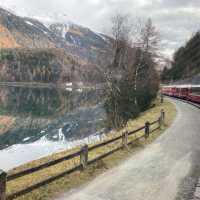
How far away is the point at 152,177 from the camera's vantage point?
12641 mm

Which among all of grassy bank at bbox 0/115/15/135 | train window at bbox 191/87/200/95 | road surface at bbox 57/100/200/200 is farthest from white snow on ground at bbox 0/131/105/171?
train window at bbox 191/87/200/95

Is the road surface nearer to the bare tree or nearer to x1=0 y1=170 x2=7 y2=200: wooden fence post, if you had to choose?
x1=0 y1=170 x2=7 y2=200: wooden fence post

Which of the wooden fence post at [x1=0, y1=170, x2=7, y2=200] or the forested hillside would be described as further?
the forested hillside

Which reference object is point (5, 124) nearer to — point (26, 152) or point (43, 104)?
point (26, 152)

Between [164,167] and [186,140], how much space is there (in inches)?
297

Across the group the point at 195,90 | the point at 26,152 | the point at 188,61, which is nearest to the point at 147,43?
the point at 195,90

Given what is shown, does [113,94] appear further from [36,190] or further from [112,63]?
[36,190]

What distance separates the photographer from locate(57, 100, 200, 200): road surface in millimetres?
10617

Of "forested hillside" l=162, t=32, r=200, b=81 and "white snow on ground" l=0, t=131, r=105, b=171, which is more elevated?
"forested hillside" l=162, t=32, r=200, b=81

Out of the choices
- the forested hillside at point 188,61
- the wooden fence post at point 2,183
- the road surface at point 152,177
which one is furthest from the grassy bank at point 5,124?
the forested hillside at point 188,61

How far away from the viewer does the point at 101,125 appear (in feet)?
130

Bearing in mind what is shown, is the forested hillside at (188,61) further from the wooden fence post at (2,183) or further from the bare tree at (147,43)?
the wooden fence post at (2,183)

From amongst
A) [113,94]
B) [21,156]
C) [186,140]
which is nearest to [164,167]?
[186,140]

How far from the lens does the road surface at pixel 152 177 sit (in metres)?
10.6
